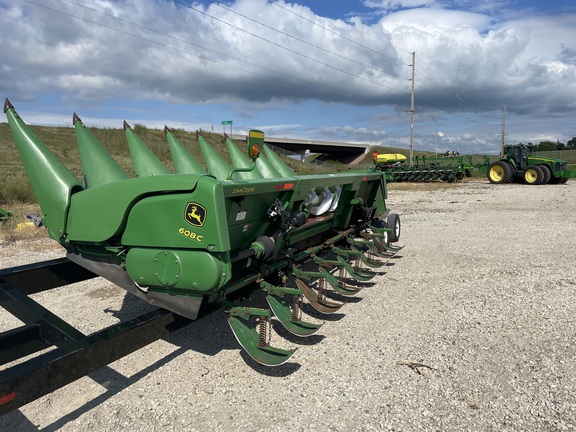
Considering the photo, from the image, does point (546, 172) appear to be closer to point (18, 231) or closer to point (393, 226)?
point (393, 226)

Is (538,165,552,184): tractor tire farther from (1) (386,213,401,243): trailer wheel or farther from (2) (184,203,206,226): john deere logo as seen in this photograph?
(2) (184,203,206,226): john deere logo

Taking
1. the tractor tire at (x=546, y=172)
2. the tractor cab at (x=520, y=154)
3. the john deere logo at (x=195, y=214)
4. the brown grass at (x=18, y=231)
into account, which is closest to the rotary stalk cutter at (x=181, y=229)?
the john deere logo at (x=195, y=214)

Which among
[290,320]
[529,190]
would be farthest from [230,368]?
[529,190]

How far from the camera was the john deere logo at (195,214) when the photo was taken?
8.80 feet

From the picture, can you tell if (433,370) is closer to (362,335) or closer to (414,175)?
(362,335)

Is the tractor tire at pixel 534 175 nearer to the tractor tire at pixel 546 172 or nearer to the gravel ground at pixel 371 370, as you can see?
the tractor tire at pixel 546 172

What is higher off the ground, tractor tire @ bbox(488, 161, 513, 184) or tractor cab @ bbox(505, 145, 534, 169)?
tractor cab @ bbox(505, 145, 534, 169)

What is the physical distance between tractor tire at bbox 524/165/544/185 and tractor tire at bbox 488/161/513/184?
77cm

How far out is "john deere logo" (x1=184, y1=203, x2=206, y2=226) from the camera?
8.80 feet

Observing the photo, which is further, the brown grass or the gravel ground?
the brown grass

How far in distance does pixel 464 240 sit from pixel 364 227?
2.78 meters

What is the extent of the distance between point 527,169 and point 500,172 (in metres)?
1.35

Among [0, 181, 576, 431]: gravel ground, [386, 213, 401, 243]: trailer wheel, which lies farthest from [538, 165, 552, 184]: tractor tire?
[0, 181, 576, 431]: gravel ground

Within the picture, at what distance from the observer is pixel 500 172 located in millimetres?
23031
